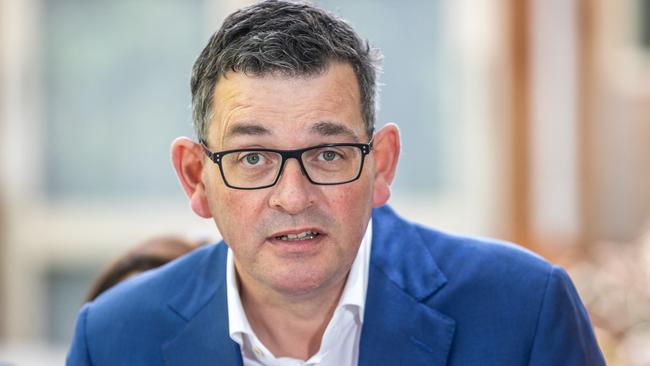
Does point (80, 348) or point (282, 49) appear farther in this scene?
point (80, 348)

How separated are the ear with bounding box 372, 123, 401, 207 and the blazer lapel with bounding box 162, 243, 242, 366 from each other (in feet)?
1.11

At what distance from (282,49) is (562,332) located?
0.64 meters

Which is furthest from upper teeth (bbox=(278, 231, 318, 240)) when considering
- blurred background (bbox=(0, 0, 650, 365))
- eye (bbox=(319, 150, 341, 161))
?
blurred background (bbox=(0, 0, 650, 365))

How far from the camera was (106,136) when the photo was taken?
625cm

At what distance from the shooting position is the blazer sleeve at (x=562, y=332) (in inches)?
68.7

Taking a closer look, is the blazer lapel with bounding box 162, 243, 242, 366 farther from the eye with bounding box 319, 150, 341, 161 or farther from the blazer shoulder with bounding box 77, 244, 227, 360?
the eye with bounding box 319, 150, 341, 161

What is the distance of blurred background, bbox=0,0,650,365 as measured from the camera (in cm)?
532

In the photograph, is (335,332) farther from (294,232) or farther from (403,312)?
(294,232)

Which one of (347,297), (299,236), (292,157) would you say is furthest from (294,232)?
(347,297)

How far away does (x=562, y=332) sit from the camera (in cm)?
175

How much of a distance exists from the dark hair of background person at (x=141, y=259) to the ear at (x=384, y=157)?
77 cm

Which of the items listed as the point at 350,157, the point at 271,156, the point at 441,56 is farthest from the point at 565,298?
the point at 441,56

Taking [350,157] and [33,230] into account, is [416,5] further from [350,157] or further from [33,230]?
[350,157]

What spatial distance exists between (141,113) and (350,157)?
15.3ft
